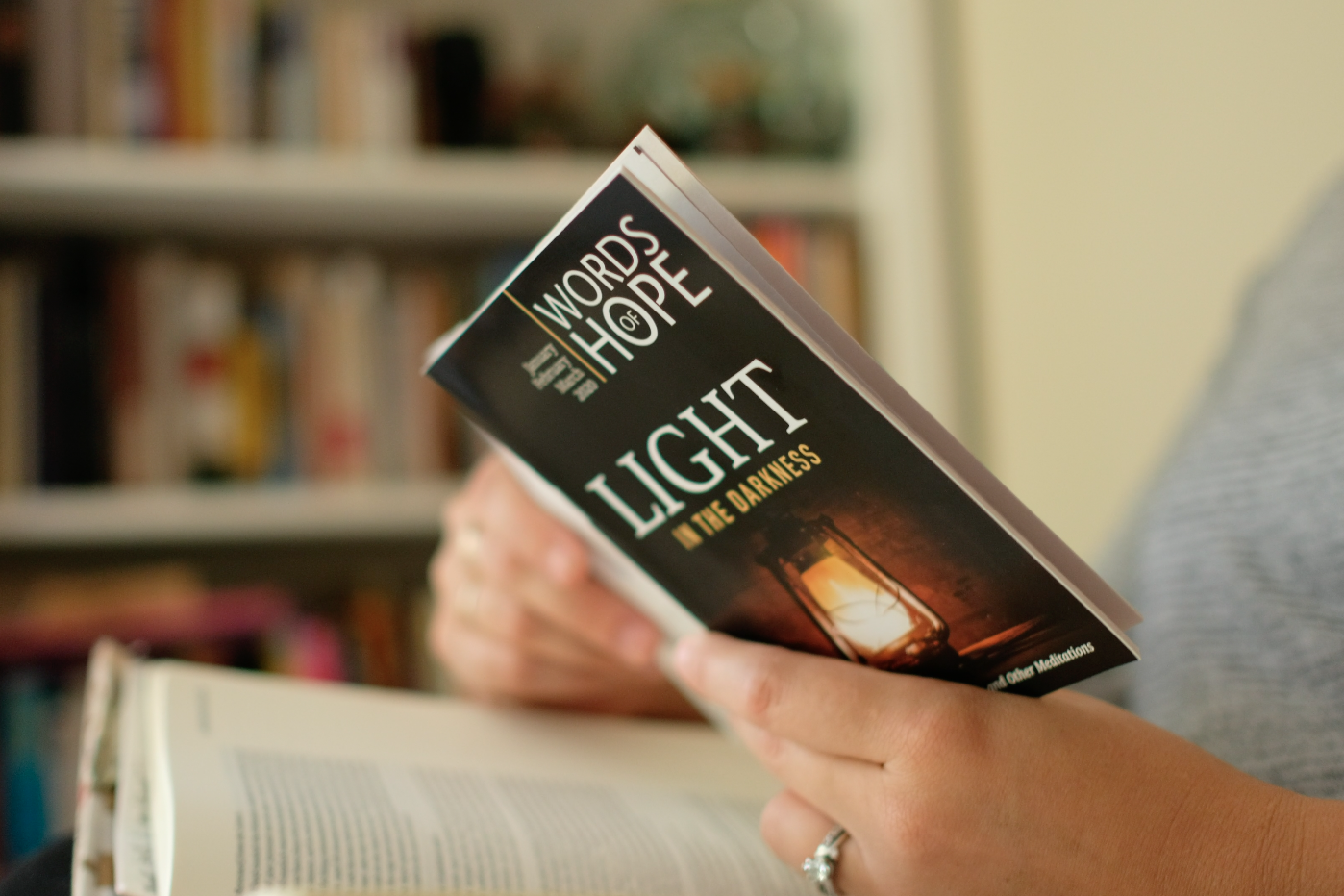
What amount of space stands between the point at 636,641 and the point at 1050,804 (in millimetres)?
294

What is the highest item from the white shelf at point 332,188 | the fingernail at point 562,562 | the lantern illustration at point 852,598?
the white shelf at point 332,188

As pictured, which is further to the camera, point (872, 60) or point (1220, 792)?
point (872, 60)

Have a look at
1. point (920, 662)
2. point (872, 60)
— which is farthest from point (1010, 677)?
point (872, 60)

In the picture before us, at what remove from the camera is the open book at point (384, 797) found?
0.38 meters

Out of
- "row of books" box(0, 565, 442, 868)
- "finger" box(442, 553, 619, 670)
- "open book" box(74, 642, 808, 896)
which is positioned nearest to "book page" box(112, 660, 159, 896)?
"open book" box(74, 642, 808, 896)

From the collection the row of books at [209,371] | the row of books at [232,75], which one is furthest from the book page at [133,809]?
the row of books at [232,75]

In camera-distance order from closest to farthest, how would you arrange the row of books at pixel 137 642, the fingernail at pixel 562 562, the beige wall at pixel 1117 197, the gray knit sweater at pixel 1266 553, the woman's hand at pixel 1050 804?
the woman's hand at pixel 1050 804 < the gray knit sweater at pixel 1266 553 < the fingernail at pixel 562 562 < the beige wall at pixel 1117 197 < the row of books at pixel 137 642

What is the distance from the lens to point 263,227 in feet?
4.30

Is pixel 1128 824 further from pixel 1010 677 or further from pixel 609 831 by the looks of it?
pixel 609 831

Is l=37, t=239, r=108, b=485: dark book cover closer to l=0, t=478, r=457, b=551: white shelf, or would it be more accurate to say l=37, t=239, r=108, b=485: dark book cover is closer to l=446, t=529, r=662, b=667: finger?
l=0, t=478, r=457, b=551: white shelf

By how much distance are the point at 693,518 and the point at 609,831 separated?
0.19 m

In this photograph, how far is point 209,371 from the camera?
3.92 ft

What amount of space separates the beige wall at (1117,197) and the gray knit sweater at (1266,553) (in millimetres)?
307

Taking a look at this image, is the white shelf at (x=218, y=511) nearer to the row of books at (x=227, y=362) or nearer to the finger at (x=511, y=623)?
the row of books at (x=227, y=362)
